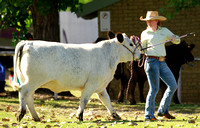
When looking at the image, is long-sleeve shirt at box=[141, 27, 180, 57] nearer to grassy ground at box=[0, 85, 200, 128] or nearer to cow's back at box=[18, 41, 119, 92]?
cow's back at box=[18, 41, 119, 92]

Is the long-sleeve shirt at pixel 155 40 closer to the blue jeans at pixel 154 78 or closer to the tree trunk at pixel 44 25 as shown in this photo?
the blue jeans at pixel 154 78

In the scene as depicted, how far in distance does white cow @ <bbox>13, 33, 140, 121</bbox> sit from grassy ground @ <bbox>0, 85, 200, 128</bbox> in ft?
1.40

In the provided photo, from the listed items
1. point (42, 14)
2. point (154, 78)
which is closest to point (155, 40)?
point (154, 78)

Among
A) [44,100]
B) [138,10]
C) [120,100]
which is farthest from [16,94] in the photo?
[138,10]

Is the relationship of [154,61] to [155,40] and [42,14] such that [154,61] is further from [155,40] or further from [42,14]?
[42,14]

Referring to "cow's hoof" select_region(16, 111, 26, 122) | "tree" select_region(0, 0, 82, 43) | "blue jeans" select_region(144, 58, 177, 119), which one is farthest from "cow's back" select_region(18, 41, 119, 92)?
"tree" select_region(0, 0, 82, 43)

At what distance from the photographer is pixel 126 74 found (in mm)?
15305

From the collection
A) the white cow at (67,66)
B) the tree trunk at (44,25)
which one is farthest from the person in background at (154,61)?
the tree trunk at (44,25)

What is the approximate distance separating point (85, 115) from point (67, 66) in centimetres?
264

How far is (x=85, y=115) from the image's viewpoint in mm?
11688

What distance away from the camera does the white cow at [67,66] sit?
9086mm

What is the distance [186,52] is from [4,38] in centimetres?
1921

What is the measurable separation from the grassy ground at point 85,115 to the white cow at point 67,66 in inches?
16.8

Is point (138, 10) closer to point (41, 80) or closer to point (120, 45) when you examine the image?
point (120, 45)
